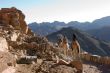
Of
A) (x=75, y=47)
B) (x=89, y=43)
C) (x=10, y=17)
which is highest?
(x=10, y=17)

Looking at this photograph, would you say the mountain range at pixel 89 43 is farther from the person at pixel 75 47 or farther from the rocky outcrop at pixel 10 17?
the person at pixel 75 47

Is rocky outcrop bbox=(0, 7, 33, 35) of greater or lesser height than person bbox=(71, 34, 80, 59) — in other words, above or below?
above

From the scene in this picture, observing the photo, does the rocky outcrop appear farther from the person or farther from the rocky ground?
the person

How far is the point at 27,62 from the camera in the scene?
1628 centimetres

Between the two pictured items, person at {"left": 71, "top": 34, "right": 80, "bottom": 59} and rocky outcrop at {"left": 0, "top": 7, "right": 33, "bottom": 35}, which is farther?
rocky outcrop at {"left": 0, "top": 7, "right": 33, "bottom": 35}

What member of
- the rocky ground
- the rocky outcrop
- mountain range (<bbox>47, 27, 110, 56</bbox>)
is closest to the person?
the rocky ground

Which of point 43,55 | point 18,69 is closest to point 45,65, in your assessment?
point 18,69

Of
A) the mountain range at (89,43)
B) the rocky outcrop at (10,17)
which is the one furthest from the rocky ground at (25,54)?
the mountain range at (89,43)

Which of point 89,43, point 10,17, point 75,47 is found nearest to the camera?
point 75,47

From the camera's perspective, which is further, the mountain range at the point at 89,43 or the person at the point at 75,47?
the mountain range at the point at 89,43

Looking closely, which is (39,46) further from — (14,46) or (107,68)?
(107,68)

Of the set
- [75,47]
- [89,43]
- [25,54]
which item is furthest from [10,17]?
[89,43]

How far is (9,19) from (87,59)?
8.62 meters

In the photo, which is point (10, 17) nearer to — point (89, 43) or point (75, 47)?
point (75, 47)
